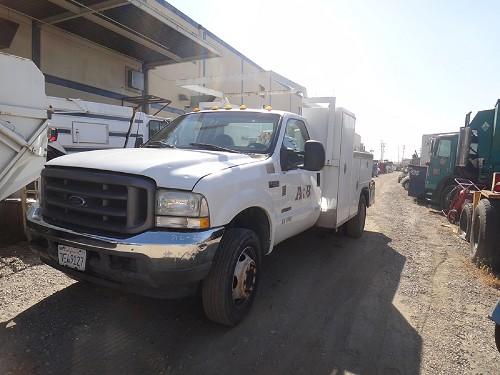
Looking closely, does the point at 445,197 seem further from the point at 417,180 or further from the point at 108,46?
the point at 108,46

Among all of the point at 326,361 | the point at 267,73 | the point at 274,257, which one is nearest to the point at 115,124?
the point at 267,73

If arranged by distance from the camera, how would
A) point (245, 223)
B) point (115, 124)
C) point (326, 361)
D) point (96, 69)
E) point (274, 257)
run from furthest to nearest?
point (96, 69)
point (115, 124)
point (274, 257)
point (245, 223)
point (326, 361)

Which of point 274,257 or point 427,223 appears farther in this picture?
point 427,223

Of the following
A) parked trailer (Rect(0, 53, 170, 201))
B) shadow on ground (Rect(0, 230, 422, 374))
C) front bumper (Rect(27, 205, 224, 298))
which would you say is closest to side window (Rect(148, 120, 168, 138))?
parked trailer (Rect(0, 53, 170, 201))

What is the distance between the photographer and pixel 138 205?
108 inches

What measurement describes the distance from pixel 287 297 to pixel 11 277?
306 cm

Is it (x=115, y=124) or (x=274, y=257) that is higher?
(x=115, y=124)

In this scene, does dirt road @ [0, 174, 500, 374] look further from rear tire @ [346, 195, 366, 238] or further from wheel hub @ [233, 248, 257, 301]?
rear tire @ [346, 195, 366, 238]

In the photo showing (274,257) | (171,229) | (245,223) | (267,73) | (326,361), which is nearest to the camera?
(171,229)

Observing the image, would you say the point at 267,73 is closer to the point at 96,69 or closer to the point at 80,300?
the point at 80,300

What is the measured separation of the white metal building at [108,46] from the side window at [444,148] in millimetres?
6735

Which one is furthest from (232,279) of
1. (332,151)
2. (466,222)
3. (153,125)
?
(153,125)

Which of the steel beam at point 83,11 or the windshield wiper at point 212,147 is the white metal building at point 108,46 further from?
the windshield wiper at point 212,147

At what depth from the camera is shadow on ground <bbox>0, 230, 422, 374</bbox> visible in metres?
2.78
